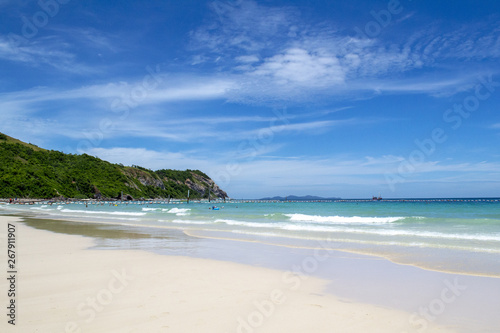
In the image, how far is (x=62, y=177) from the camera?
125 meters

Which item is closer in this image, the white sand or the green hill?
the white sand

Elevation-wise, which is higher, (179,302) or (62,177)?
(62,177)

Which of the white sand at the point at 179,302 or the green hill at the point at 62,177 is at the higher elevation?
the green hill at the point at 62,177

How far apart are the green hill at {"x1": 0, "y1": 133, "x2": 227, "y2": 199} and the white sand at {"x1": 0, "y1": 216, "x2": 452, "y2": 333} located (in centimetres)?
11025

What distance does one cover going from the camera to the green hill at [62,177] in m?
104

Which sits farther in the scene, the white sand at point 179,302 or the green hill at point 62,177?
the green hill at point 62,177

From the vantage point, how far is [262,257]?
11219 mm

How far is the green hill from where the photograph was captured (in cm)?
10425

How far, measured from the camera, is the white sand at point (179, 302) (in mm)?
4895

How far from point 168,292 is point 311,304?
2758 millimetres

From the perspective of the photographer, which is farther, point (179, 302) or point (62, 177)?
point (62, 177)

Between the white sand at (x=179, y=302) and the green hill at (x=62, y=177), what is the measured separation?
110 metres

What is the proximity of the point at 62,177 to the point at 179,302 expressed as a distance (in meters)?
137

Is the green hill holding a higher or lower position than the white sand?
higher
